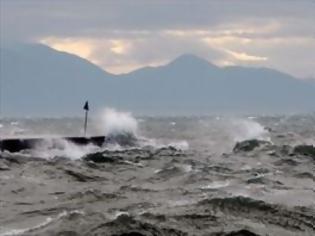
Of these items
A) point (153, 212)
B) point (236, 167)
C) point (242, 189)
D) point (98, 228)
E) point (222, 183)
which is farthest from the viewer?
point (236, 167)

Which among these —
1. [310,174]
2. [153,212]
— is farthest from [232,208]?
[310,174]

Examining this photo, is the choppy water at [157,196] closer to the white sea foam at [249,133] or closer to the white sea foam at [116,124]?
the white sea foam at [116,124]

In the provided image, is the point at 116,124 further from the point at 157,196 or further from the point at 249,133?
the point at 157,196

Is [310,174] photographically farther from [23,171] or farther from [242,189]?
[23,171]

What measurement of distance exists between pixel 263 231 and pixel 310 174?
12896 millimetres

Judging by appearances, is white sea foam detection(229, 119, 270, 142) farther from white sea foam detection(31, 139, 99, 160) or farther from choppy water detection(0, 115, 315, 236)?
choppy water detection(0, 115, 315, 236)

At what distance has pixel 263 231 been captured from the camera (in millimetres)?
17703

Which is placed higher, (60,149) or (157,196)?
(157,196)

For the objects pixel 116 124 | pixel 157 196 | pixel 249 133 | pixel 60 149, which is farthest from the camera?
pixel 249 133

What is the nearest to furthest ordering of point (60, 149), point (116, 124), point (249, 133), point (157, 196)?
1. point (157, 196)
2. point (60, 149)
3. point (116, 124)
4. point (249, 133)

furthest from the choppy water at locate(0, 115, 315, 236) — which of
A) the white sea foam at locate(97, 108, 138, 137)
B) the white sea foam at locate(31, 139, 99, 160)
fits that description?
the white sea foam at locate(97, 108, 138, 137)

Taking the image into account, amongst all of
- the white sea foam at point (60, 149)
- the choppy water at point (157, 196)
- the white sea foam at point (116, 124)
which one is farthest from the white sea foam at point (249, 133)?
the choppy water at point (157, 196)

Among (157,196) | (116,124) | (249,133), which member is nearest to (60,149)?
(157,196)

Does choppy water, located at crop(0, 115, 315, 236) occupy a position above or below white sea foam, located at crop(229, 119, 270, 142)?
above
